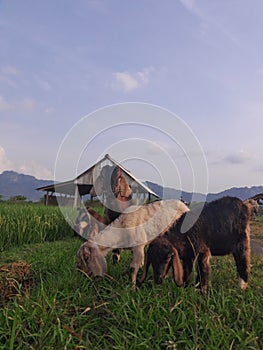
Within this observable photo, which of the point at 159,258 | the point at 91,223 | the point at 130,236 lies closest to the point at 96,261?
the point at 130,236

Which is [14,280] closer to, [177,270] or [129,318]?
[129,318]

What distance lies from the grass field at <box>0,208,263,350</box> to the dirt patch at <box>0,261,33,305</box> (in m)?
0.02

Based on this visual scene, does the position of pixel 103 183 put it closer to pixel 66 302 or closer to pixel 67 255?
pixel 67 255

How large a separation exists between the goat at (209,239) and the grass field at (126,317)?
0.22 m

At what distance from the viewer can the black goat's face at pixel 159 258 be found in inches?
151

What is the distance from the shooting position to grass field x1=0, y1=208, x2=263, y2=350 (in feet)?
9.46

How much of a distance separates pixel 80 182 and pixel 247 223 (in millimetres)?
18155

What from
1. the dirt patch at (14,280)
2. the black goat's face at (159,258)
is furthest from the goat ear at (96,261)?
the dirt patch at (14,280)

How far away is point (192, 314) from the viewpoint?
3.28 meters

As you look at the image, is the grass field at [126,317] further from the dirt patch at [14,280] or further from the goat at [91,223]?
the goat at [91,223]

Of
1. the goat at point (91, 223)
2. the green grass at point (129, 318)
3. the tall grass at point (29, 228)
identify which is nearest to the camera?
the green grass at point (129, 318)

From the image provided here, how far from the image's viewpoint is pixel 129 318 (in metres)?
3.34

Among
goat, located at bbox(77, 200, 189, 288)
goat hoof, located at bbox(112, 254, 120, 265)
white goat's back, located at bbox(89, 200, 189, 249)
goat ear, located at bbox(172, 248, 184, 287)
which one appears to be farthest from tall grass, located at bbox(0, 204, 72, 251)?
goat ear, located at bbox(172, 248, 184, 287)

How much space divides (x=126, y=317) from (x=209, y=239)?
1428mm
